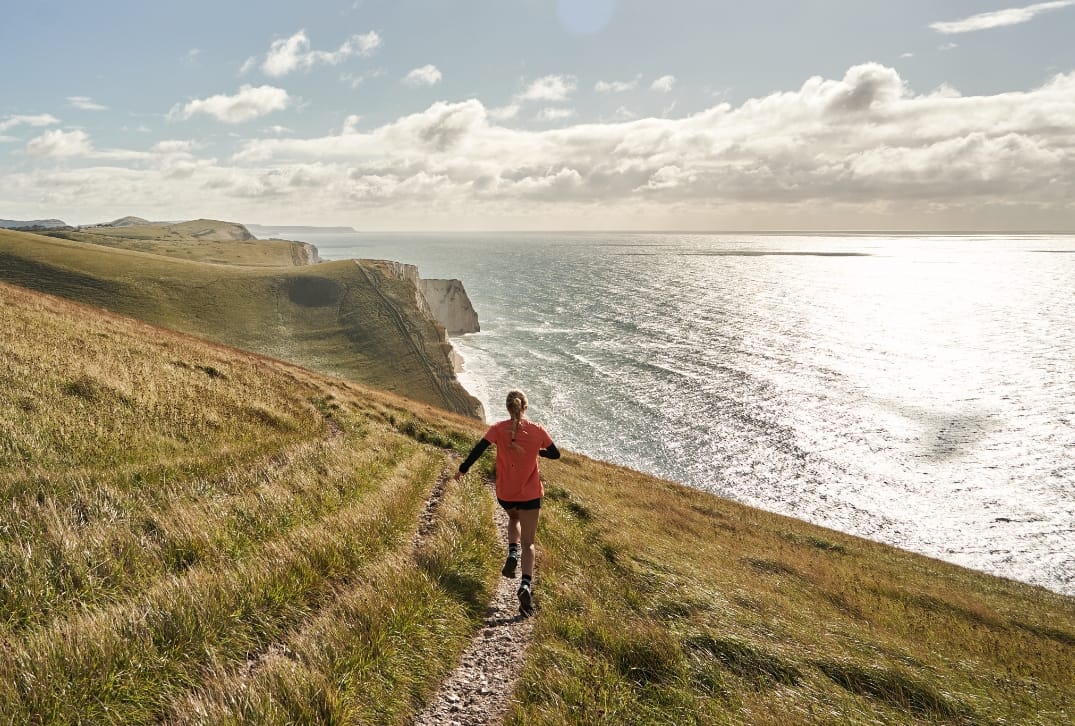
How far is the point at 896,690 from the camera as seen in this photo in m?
7.29

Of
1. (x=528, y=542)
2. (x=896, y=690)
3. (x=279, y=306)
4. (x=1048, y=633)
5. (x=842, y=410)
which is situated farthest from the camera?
(x=279, y=306)

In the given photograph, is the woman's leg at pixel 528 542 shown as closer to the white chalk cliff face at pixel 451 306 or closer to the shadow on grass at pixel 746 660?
the shadow on grass at pixel 746 660

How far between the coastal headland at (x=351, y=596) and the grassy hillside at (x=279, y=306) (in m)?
51.6

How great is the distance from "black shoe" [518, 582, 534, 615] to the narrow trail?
4.4 inches

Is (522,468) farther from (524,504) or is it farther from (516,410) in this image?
(516,410)

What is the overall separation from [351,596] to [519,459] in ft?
9.95

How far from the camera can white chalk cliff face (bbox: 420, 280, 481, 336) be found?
117750 millimetres

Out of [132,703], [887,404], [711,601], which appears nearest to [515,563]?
[711,601]

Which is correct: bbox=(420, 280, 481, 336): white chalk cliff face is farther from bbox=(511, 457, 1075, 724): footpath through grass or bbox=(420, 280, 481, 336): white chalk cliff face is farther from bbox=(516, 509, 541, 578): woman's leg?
bbox=(516, 509, 541, 578): woman's leg

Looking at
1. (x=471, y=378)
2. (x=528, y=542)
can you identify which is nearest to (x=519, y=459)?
(x=528, y=542)

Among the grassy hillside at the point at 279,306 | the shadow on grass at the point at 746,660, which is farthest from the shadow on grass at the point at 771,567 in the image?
the grassy hillside at the point at 279,306

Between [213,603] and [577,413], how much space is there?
201ft

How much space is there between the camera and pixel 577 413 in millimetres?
66312

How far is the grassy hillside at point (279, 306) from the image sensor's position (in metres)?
70.2
